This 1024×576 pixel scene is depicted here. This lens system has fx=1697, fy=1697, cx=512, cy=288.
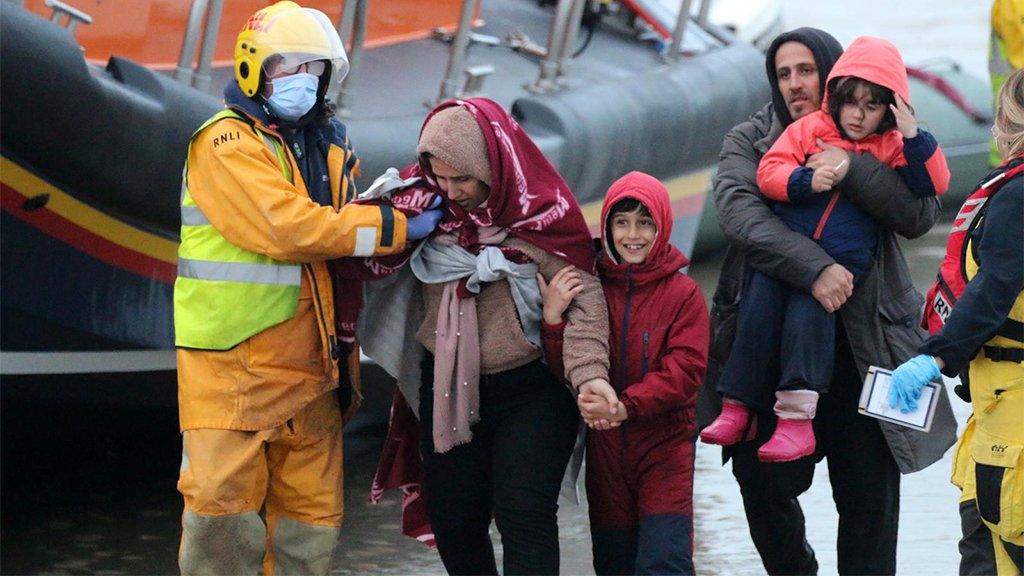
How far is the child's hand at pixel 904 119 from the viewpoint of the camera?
3.54 m

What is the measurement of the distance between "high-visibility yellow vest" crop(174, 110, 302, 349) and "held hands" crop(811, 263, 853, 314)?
1.12m

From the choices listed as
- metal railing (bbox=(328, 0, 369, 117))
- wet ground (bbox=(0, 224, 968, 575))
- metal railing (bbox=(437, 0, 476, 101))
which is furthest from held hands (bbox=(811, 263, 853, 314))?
metal railing (bbox=(437, 0, 476, 101))

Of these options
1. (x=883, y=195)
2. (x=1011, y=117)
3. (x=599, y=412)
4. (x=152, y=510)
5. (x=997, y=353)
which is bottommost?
(x=152, y=510)

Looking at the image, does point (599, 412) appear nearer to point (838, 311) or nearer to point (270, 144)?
point (838, 311)

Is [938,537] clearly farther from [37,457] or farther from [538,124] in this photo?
[37,457]

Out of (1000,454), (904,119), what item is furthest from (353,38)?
(1000,454)

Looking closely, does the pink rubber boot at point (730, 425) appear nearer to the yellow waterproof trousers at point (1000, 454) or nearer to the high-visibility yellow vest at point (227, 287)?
the yellow waterproof trousers at point (1000, 454)

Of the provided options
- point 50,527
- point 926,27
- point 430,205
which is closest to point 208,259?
point 430,205

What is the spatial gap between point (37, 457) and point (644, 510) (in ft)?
9.39

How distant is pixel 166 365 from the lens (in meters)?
4.96

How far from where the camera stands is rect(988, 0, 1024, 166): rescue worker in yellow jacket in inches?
243

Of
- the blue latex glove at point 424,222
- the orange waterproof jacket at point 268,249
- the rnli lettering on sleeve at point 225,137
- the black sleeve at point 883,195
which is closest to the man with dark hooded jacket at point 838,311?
the black sleeve at point 883,195

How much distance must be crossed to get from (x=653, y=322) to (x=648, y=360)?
0.08 meters

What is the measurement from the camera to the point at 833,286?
3633 mm
